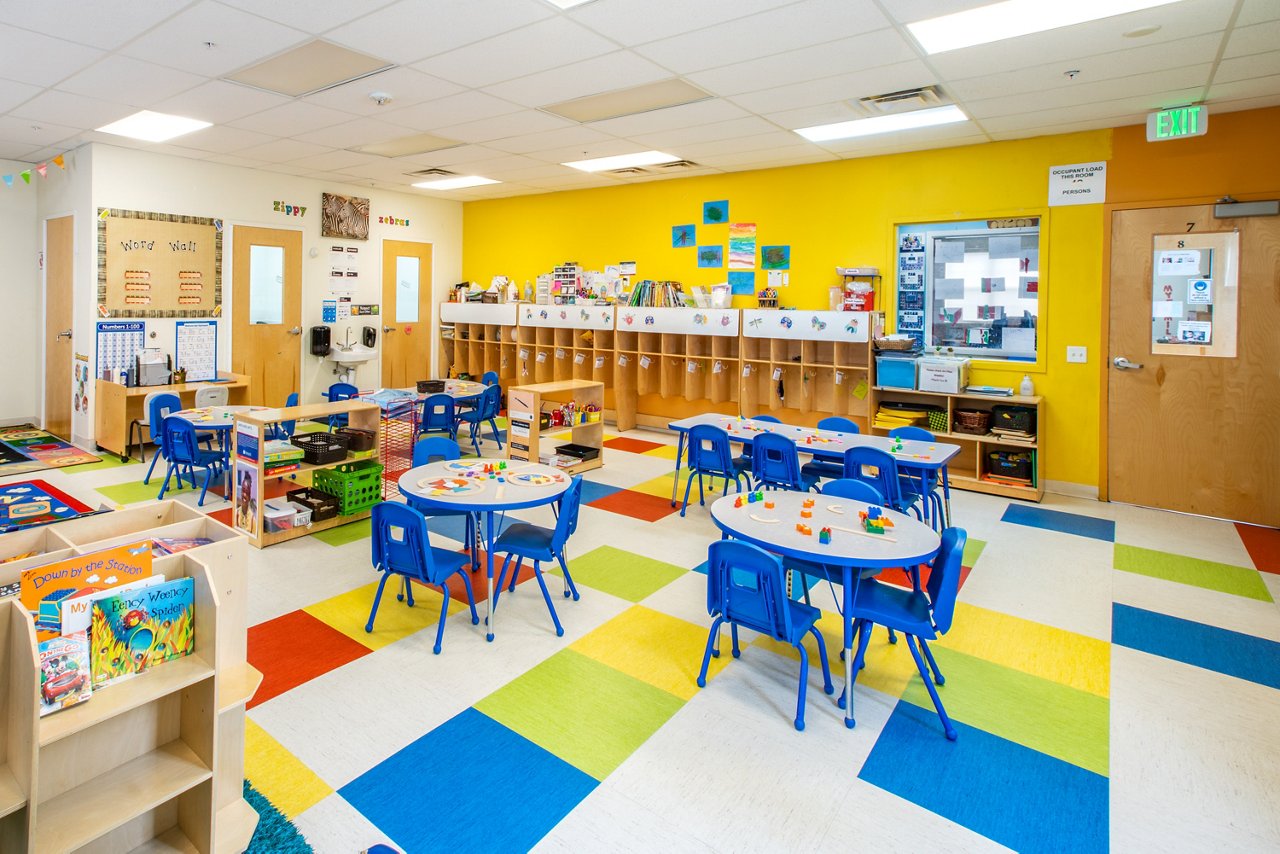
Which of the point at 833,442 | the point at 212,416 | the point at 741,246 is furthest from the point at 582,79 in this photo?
the point at 212,416

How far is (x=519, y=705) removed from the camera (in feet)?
10.4

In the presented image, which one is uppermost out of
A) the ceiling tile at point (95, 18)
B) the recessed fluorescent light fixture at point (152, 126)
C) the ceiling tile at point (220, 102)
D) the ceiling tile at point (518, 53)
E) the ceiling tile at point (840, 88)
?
the recessed fluorescent light fixture at point (152, 126)

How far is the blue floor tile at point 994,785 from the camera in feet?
8.11

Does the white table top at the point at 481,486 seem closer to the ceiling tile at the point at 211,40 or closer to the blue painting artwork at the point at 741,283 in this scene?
the ceiling tile at the point at 211,40

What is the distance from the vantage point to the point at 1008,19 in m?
4.07

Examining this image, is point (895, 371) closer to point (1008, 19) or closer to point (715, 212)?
point (715, 212)

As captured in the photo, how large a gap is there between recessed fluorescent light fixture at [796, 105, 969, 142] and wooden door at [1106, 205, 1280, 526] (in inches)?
72.6

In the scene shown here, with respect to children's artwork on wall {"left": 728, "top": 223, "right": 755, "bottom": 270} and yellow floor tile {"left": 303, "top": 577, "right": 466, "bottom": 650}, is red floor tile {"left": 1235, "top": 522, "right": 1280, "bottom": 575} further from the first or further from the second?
yellow floor tile {"left": 303, "top": 577, "right": 466, "bottom": 650}

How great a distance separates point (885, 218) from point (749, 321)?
176 centimetres

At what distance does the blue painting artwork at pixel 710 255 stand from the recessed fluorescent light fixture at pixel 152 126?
526 centimetres

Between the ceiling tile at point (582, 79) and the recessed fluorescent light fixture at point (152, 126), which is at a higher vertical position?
the recessed fluorescent light fixture at point (152, 126)

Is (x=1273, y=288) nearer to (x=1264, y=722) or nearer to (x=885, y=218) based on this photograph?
(x=885, y=218)

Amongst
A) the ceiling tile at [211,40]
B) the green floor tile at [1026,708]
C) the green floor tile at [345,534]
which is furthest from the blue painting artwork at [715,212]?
the green floor tile at [1026,708]

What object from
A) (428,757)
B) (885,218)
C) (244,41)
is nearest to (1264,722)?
(428,757)
